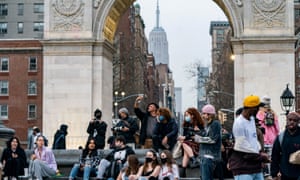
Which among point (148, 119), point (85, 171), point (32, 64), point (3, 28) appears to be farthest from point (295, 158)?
point (3, 28)

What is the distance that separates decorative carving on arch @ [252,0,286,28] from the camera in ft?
112

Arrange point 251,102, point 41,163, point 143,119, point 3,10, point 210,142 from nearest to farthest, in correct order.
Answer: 1. point 251,102
2. point 210,142
3. point 41,163
4. point 143,119
5. point 3,10

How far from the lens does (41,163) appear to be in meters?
19.2

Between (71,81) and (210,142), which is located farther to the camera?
(71,81)

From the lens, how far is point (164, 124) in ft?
62.5

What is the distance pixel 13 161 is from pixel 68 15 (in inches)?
678

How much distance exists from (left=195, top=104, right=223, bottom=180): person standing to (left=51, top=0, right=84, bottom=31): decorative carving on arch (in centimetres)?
2081

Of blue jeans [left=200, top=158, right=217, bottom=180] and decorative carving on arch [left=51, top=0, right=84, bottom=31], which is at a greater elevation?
decorative carving on arch [left=51, top=0, right=84, bottom=31]

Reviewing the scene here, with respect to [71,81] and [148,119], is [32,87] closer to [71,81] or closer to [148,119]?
[71,81]

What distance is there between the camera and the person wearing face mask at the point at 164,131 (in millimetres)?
18891

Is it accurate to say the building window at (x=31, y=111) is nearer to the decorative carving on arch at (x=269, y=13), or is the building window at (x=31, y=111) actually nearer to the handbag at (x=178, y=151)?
the decorative carving on arch at (x=269, y=13)

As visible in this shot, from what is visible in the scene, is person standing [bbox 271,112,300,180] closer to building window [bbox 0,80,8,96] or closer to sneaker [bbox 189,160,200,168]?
sneaker [bbox 189,160,200,168]

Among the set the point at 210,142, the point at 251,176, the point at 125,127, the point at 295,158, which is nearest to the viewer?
the point at 295,158

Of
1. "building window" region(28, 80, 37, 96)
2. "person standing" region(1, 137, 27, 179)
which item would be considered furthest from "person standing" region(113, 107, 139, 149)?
"building window" region(28, 80, 37, 96)
